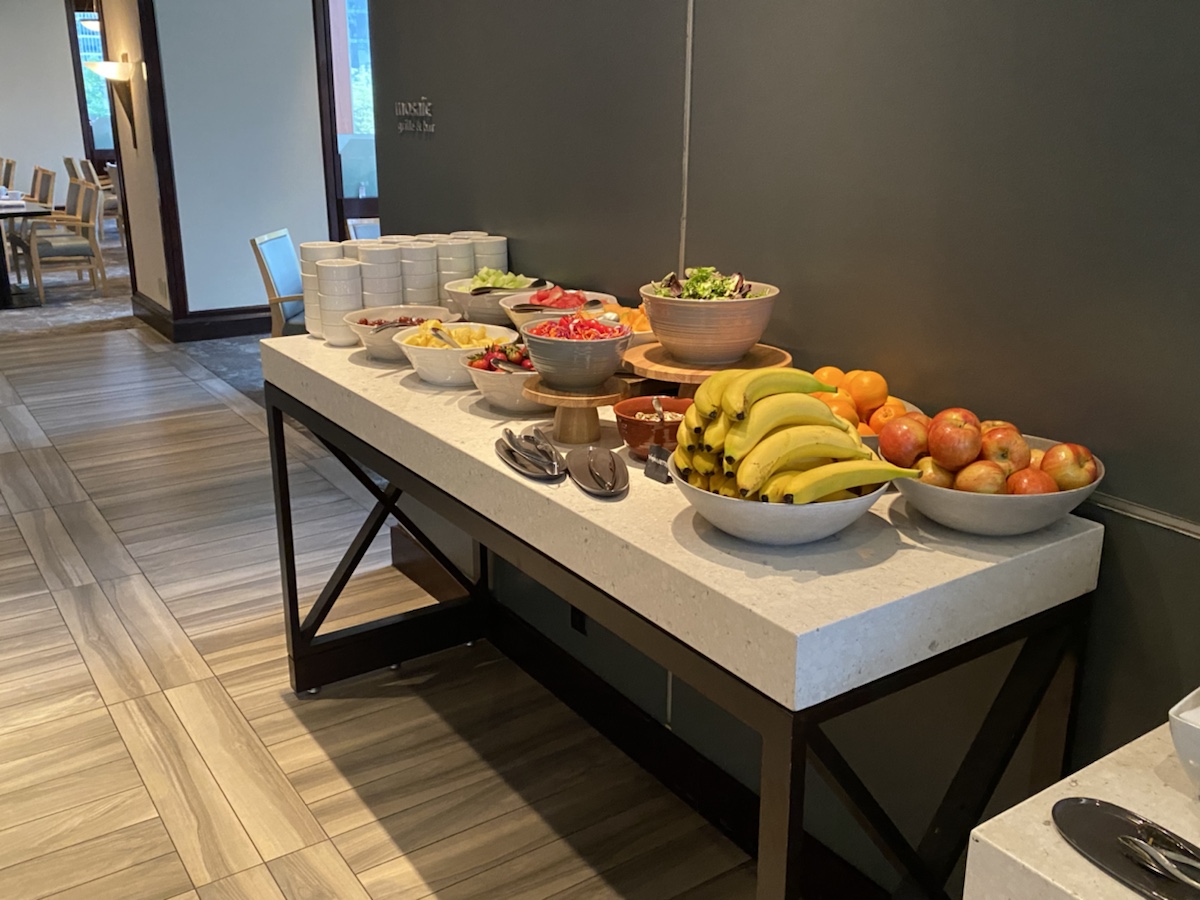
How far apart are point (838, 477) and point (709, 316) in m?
0.46

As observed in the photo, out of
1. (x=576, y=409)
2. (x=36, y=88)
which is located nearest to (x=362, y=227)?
(x=576, y=409)

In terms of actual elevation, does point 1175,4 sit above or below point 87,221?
above

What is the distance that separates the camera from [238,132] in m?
6.43

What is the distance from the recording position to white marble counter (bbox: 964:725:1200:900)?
87 cm

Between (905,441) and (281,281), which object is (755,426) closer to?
(905,441)

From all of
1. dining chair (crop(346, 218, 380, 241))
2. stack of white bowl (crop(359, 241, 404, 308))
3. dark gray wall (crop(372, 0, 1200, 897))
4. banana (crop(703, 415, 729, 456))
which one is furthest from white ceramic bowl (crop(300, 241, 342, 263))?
dining chair (crop(346, 218, 380, 241))

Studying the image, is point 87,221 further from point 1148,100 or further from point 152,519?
point 1148,100

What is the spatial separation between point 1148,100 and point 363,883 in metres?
1.73

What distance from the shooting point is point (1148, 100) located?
121cm

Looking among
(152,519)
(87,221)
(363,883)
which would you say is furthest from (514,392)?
(87,221)

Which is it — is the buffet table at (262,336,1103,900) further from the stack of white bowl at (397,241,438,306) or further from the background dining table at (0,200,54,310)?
the background dining table at (0,200,54,310)

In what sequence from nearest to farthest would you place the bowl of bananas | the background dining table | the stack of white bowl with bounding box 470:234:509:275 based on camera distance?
the bowl of bananas, the stack of white bowl with bounding box 470:234:509:275, the background dining table

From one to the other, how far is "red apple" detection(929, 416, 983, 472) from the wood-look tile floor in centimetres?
100

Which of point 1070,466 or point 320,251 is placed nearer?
point 1070,466
